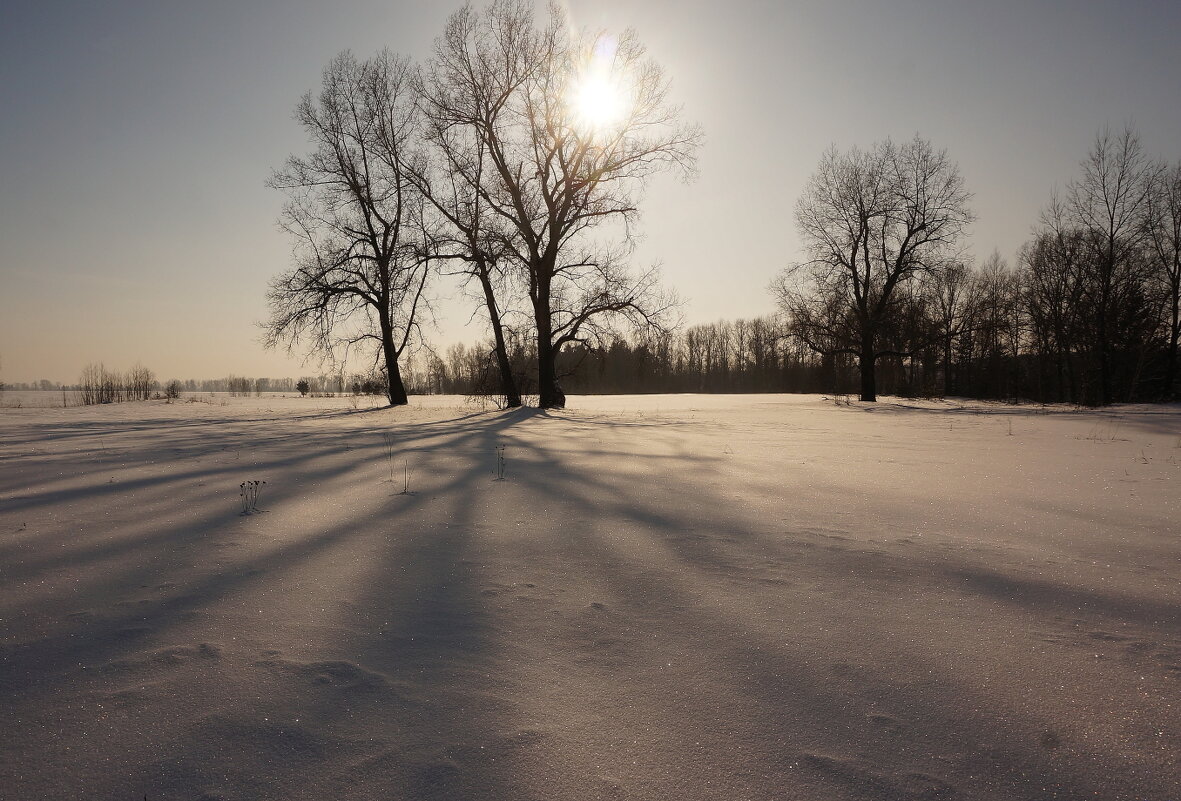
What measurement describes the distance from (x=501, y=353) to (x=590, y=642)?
17176 millimetres

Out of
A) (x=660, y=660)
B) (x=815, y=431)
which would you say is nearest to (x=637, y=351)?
(x=815, y=431)

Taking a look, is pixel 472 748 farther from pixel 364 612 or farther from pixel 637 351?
pixel 637 351

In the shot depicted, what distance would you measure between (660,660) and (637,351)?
15930 millimetres

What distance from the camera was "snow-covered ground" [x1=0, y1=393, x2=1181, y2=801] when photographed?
160 centimetres

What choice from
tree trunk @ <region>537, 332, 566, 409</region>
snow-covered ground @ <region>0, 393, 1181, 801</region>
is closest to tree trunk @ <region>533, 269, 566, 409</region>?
tree trunk @ <region>537, 332, 566, 409</region>

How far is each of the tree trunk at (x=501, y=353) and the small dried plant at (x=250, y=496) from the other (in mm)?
13612

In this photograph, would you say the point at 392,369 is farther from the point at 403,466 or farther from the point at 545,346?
the point at 403,466

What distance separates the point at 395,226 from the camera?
65.7ft

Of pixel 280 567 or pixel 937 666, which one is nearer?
pixel 937 666

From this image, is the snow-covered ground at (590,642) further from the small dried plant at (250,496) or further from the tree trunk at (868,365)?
the tree trunk at (868,365)

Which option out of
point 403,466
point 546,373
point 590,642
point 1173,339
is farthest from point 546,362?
point 1173,339

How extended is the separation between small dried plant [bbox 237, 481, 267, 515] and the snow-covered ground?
0.35 ft

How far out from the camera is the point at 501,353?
19031 millimetres

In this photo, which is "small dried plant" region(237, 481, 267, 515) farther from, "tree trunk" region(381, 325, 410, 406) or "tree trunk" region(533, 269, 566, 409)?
"tree trunk" region(381, 325, 410, 406)
